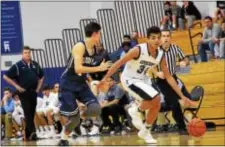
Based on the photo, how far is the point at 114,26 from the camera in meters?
20.9

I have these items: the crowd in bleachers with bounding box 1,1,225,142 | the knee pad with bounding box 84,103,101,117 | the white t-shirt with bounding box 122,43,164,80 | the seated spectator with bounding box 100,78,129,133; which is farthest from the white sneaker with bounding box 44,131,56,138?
the knee pad with bounding box 84,103,101,117

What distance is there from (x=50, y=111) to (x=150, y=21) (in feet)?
19.2

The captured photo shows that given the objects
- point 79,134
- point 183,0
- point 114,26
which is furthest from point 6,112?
point 183,0

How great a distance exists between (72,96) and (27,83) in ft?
15.2

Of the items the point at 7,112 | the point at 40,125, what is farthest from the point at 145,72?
the point at 7,112

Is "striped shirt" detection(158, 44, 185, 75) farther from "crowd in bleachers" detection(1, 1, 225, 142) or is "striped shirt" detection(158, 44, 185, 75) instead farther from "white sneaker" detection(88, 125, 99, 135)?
"white sneaker" detection(88, 125, 99, 135)

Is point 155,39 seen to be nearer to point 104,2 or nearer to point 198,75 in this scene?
point 198,75

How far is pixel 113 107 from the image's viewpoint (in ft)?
49.2

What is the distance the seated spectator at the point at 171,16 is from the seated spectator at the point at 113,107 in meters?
3.64

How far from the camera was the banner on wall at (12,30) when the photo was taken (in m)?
21.5

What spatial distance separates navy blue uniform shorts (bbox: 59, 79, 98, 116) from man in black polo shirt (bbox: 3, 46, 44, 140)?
4347mm

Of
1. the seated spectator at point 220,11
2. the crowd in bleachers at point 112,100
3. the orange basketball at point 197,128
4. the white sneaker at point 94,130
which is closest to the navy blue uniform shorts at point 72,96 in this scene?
the orange basketball at point 197,128

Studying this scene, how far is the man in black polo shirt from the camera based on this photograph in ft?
44.5

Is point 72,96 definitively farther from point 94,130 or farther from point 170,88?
point 94,130
